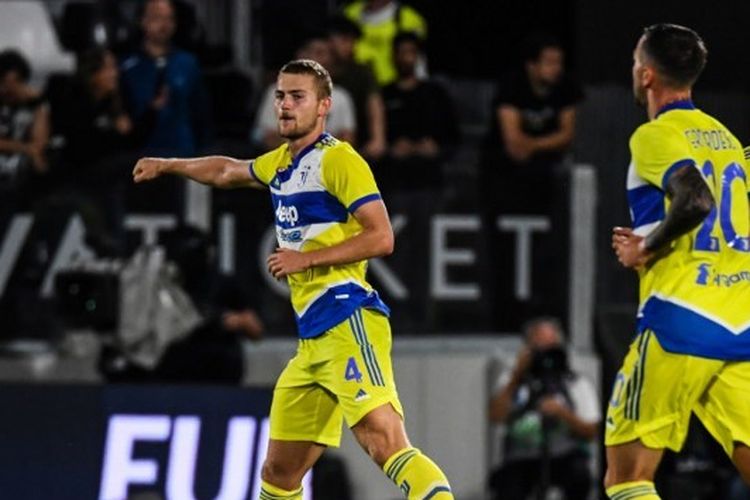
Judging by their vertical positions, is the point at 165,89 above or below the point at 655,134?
below

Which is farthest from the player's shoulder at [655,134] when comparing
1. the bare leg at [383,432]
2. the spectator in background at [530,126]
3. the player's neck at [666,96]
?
the spectator in background at [530,126]

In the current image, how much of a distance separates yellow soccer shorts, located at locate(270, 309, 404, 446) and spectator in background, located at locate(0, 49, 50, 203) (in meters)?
5.14


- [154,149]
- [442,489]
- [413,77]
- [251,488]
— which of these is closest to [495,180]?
[413,77]

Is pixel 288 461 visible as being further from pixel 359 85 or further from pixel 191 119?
pixel 359 85

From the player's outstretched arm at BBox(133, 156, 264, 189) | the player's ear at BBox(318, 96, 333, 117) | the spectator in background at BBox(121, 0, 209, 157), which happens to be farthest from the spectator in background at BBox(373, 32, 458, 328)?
the player's ear at BBox(318, 96, 333, 117)

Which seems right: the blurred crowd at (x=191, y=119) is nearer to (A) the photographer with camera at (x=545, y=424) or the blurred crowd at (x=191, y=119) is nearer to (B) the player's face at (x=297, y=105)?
(A) the photographer with camera at (x=545, y=424)

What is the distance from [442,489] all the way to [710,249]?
1.31 m

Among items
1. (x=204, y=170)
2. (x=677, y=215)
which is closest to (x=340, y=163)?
(x=204, y=170)

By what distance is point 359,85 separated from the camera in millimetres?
13977

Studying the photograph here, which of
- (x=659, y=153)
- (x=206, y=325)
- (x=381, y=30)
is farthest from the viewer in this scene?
(x=381, y=30)

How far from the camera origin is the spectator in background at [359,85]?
13.8 meters

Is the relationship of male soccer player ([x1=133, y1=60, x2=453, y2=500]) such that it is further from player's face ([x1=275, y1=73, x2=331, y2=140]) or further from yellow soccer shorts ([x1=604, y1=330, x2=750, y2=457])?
yellow soccer shorts ([x1=604, y1=330, x2=750, y2=457])

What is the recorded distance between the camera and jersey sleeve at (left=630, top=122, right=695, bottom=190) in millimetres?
7586

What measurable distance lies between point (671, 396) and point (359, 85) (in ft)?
21.7
